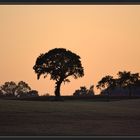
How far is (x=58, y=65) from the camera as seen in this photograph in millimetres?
81938

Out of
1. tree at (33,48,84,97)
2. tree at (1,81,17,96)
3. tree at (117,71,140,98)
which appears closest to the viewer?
tree at (33,48,84,97)

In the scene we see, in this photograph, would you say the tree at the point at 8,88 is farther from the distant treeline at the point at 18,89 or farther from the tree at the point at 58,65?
the tree at the point at 58,65

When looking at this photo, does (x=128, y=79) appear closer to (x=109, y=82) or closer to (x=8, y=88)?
(x=109, y=82)

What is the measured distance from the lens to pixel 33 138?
19.1 meters

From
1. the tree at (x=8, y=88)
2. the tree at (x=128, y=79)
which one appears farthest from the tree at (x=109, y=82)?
the tree at (x=8, y=88)

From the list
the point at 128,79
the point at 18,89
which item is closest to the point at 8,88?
the point at 18,89

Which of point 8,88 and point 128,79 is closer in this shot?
point 128,79

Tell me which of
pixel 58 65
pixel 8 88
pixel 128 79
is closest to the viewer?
pixel 58 65

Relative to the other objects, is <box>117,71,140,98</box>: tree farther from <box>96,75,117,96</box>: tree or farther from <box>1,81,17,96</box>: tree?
<box>1,81,17,96</box>: tree

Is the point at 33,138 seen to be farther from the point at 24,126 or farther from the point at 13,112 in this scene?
the point at 13,112

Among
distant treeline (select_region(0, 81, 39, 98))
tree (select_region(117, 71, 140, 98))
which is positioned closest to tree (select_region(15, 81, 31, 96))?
distant treeline (select_region(0, 81, 39, 98))

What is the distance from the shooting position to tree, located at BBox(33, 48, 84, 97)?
8125 centimetres

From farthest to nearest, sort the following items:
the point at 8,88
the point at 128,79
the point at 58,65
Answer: the point at 8,88 → the point at 128,79 → the point at 58,65

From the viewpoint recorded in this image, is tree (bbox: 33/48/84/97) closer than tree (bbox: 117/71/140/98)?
Yes
